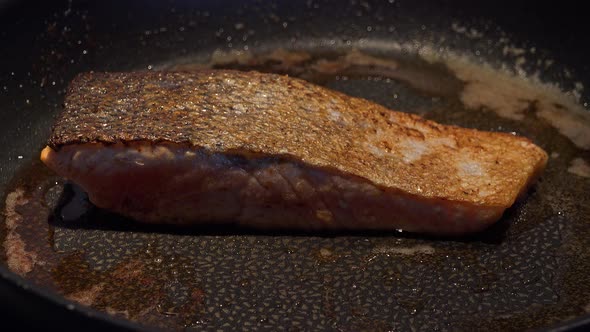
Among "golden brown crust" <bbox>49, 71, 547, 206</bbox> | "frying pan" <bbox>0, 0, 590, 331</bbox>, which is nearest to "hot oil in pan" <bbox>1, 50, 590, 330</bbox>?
"frying pan" <bbox>0, 0, 590, 331</bbox>

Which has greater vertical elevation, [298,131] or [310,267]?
[298,131]

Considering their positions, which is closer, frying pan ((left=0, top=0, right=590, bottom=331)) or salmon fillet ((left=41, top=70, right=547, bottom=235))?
frying pan ((left=0, top=0, right=590, bottom=331))

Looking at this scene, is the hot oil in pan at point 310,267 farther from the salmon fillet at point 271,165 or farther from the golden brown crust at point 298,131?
the golden brown crust at point 298,131

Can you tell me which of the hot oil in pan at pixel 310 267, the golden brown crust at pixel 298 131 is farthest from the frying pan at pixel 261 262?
the golden brown crust at pixel 298 131

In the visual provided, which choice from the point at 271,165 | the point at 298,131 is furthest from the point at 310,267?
the point at 298,131

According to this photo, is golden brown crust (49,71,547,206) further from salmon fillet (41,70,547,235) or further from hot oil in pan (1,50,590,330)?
hot oil in pan (1,50,590,330)

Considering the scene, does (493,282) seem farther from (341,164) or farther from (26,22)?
(26,22)

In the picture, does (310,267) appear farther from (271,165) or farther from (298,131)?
(298,131)

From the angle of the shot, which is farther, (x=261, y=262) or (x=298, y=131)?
(x=298, y=131)
